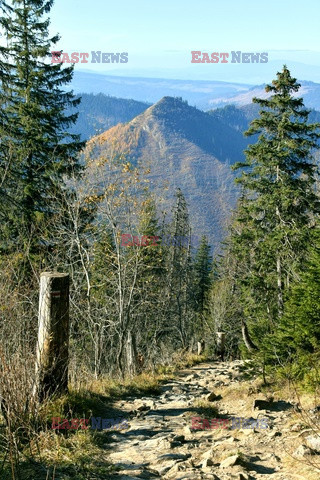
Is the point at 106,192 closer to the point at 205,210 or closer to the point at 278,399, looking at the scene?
the point at 278,399

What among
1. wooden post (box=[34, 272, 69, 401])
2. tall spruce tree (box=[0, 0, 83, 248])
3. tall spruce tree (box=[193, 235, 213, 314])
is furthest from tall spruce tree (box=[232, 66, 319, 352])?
tall spruce tree (box=[193, 235, 213, 314])

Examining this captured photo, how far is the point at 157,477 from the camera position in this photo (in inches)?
179

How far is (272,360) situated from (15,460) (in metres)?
5.02

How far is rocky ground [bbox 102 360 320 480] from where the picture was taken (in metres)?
4.55

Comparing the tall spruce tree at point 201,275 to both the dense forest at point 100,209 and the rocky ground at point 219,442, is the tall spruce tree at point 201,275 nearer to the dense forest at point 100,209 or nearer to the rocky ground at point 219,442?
the dense forest at point 100,209

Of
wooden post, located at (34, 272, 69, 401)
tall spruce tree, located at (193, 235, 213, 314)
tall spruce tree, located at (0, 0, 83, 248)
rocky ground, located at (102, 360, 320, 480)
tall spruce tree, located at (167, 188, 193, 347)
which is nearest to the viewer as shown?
rocky ground, located at (102, 360, 320, 480)

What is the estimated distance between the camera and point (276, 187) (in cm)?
1658

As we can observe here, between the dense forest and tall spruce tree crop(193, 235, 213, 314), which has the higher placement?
the dense forest

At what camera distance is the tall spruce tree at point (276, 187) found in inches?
643

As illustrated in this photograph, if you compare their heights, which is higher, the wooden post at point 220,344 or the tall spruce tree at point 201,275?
the wooden post at point 220,344

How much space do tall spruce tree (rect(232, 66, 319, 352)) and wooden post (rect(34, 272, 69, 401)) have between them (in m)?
11.2

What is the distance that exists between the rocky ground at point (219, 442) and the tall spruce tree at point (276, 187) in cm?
863

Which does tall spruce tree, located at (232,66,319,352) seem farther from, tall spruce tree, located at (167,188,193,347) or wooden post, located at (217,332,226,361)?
tall spruce tree, located at (167,188,193,347)

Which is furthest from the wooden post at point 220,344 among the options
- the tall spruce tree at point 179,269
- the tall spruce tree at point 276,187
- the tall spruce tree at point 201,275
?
the tall spruce tree at point 201,275
